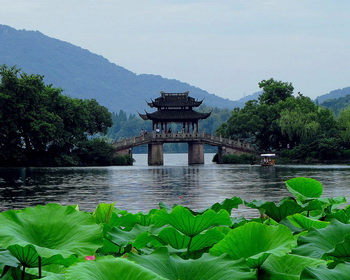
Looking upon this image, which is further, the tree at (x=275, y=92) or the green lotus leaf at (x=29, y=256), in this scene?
the tree at (x=275, y=92)

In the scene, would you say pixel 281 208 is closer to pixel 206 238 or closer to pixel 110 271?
pixel 206 238

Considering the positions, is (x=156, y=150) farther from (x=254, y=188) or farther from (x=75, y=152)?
(x=254, y=188)

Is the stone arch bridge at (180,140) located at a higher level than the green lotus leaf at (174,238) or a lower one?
higher

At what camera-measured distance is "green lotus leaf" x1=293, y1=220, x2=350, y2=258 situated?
216 centimetres

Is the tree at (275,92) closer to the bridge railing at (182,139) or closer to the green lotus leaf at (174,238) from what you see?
the bridge railing at (182,139)

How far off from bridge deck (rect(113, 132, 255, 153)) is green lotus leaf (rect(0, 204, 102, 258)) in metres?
59.1

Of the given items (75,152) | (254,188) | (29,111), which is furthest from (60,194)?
(75,152)

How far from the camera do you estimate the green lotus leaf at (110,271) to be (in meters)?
1.37

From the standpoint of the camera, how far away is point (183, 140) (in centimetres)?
6291

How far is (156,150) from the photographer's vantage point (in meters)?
63.0

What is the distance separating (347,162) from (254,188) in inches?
1265

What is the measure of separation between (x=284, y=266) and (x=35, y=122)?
48.8m

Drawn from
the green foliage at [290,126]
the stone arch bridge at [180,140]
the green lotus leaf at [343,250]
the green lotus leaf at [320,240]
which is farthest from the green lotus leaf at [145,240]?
the stone arch bridge at [180,140]

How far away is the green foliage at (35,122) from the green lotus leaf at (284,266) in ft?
156
